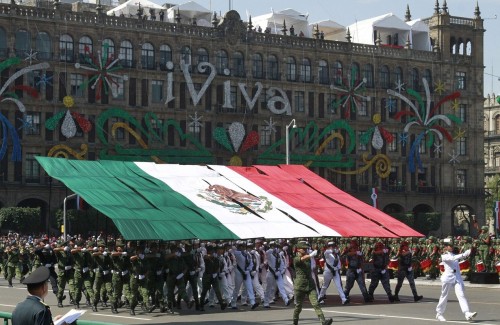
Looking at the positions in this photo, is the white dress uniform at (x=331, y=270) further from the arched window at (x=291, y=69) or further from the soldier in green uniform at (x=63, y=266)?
the arched window at (x=291, y=69)

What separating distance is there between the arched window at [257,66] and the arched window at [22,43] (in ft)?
57.4

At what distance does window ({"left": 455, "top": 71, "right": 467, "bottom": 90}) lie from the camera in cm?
9508

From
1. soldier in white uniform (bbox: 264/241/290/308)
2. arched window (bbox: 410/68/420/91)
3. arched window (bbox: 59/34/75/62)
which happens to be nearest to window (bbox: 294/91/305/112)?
arched window (bbox: 410/68/420/91)

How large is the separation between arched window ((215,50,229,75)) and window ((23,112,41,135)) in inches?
552

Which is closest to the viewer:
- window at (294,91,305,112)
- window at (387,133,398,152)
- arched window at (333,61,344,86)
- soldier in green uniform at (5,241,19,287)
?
soldier in green uniform at (5,241,19,287)

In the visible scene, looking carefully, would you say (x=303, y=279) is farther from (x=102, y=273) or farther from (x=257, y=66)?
(x=257, y=66)

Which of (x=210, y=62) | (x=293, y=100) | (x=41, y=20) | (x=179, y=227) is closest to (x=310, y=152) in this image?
(x=293, y=100)

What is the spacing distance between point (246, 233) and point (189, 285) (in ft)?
12.0

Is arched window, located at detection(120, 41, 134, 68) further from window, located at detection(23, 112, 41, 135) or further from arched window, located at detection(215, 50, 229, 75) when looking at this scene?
window, located at detection(23, 112, 41, 135)

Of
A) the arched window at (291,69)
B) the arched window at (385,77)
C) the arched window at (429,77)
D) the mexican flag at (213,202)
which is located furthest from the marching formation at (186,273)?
the arched window at (429,77)

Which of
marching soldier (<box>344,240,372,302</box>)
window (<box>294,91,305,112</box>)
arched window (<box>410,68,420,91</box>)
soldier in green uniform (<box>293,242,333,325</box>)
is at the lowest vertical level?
marching soldier (<box>344,240,372,302</box>)

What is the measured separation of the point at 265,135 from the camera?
84938 mm

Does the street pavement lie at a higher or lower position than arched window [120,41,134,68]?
lower

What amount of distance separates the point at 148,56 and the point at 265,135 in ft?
35.6
